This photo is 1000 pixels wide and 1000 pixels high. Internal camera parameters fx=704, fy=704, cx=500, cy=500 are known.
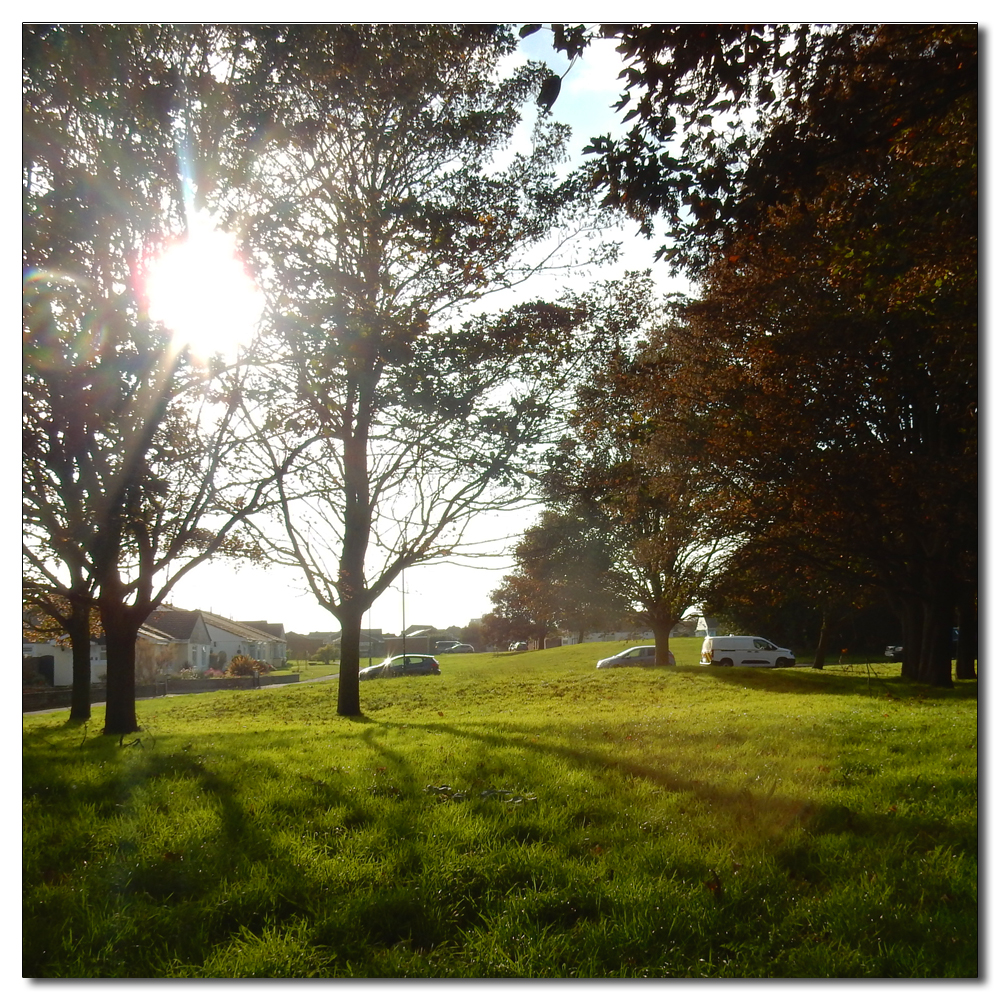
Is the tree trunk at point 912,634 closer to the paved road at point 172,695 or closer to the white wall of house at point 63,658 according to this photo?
the paved road at point 172,695

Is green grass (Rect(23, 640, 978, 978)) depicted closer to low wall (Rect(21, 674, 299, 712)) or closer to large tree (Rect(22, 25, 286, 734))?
low wall (Rect(21, 674, 299, 712))

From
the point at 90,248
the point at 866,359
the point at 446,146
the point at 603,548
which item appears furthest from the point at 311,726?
the point at 866,359

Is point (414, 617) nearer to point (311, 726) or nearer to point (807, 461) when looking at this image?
point (311, 726)

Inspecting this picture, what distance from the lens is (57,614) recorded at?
4594 mm

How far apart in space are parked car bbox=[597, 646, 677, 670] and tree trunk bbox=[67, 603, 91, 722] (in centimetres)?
542

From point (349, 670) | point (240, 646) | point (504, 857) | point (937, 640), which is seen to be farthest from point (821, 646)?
point (349, 670)

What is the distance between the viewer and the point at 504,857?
337cm

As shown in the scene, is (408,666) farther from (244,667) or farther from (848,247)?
(848,247)

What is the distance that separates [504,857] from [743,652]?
4476 mm

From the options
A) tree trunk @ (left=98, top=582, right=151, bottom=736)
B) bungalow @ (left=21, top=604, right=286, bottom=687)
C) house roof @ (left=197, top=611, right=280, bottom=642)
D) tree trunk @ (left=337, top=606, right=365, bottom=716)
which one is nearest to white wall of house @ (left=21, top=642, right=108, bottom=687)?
bungalow @ (left=21, top=604, right=286, bottom=687)

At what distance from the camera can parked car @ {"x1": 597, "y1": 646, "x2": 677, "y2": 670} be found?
8443 mm

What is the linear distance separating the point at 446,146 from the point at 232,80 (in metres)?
2.18

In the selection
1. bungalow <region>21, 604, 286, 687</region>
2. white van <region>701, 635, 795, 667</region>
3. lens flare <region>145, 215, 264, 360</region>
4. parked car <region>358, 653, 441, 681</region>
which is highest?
lens flare <region>145, 215, 264, 360</region>

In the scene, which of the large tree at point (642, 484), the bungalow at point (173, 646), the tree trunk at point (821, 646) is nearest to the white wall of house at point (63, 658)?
the bungalow at point (173, 646)
